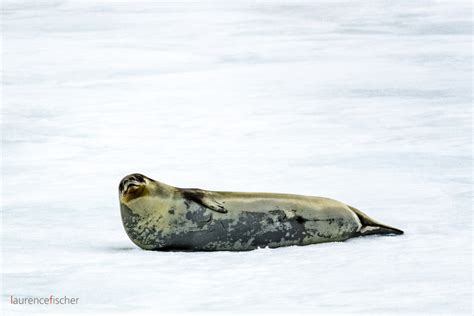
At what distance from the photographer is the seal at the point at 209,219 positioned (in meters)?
5.64

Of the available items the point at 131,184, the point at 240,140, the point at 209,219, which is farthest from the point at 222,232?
the point at 240,140

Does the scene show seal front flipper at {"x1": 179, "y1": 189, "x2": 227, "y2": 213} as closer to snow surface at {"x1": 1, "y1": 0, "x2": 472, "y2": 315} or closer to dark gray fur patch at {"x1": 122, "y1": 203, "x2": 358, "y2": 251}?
dark gray fur patch at {"x1": 122, "y1": 203, "x2": 358, "y2": 251}

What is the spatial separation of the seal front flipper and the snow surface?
0.70 feet

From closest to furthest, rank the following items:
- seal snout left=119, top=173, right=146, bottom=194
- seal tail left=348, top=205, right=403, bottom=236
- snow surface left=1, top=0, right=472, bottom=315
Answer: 1. snow surface left=1, top=0, right=472, bottom=315
2. seal snout left=119, top=173, right=146, bottom=194
3. seal tail left=348, top=205, right=403, bottom=236

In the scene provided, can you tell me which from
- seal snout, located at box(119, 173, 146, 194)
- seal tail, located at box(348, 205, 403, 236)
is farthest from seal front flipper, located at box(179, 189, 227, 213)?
seal tail, located at box(348, 205, 403, 236)

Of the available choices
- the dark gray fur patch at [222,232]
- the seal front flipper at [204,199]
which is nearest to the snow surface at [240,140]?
the dark gray fur patch at [222,232]

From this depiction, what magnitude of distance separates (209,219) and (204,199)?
0.30ft

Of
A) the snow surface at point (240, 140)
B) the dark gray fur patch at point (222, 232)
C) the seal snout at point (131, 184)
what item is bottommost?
the snow surface at point (240, 140)

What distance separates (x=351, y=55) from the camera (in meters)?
14.4

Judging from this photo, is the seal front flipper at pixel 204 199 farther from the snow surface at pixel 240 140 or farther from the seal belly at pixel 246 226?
the snow surface at pixel 240 140

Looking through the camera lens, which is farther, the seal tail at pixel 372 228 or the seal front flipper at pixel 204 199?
the seal tail at pixel 372 228

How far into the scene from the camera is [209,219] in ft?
18.6

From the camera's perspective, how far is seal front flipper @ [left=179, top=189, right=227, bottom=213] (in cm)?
565

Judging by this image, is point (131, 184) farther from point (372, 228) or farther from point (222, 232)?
point (372, 228)
